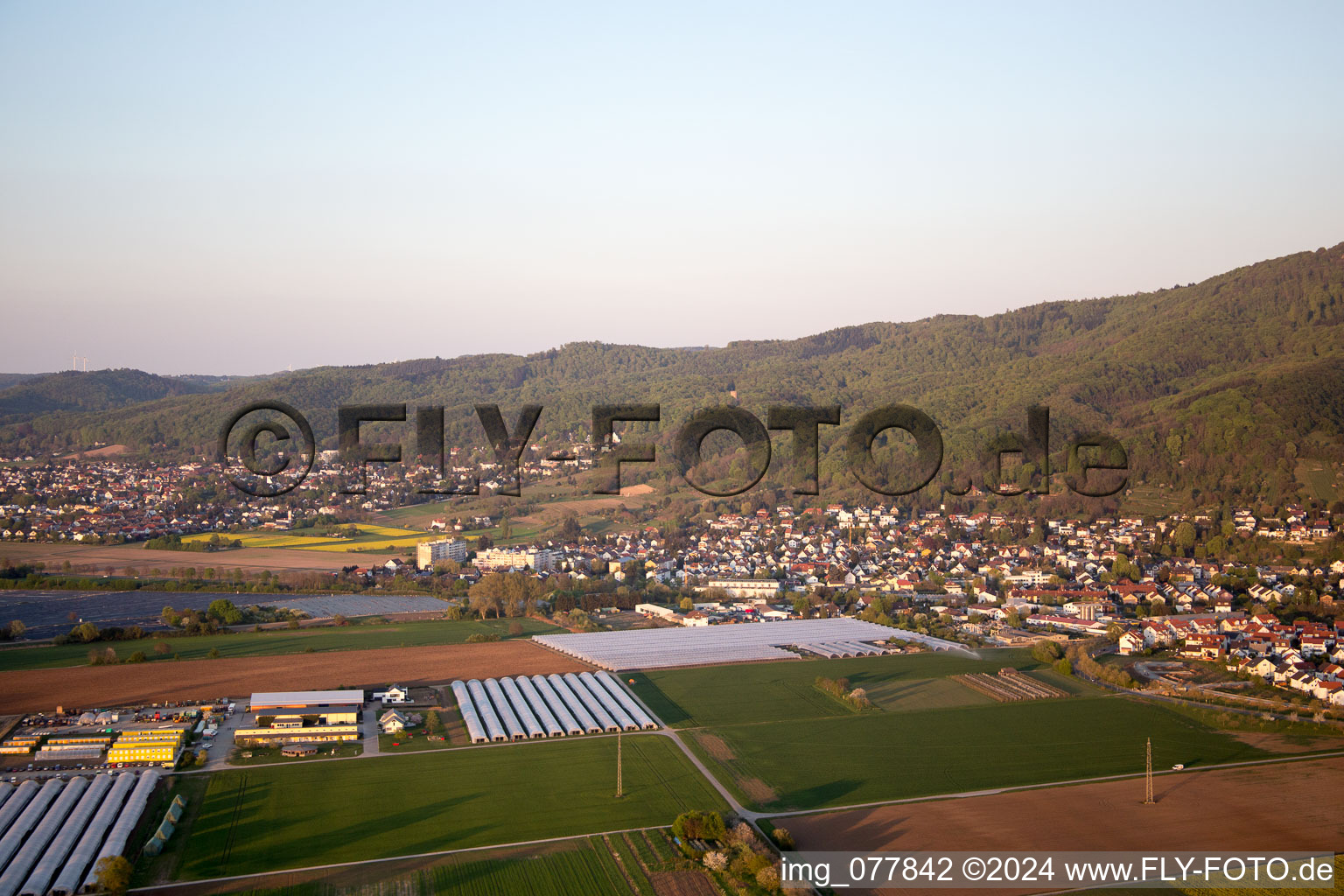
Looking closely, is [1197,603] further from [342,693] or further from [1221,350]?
[1221,350]

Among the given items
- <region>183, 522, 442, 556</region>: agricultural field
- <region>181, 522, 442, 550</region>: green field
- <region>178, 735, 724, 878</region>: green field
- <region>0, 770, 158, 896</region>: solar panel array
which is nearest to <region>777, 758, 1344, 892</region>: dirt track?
<region>178, 735, 724, 878</region>: green field

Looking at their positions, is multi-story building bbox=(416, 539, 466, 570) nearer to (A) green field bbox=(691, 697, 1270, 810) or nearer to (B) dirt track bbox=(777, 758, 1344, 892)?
(A) green field bbox=(691, 697, 1270, 810)

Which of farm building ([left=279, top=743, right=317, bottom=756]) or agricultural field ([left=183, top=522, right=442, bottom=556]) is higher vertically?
agricultural field ([left=183, top=522, right=442, bottom=556])

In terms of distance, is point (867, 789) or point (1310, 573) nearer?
point (867, 789)

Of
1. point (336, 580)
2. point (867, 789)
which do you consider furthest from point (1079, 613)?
point (336, 580)

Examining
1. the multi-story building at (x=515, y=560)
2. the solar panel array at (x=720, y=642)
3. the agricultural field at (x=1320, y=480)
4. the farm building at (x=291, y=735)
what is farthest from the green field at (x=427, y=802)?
the agricultural field at (x=1320, y=480)

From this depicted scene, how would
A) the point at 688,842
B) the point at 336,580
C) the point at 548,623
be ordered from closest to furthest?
the point at 688,842 → the point at 548,623 → the point at 336,580
